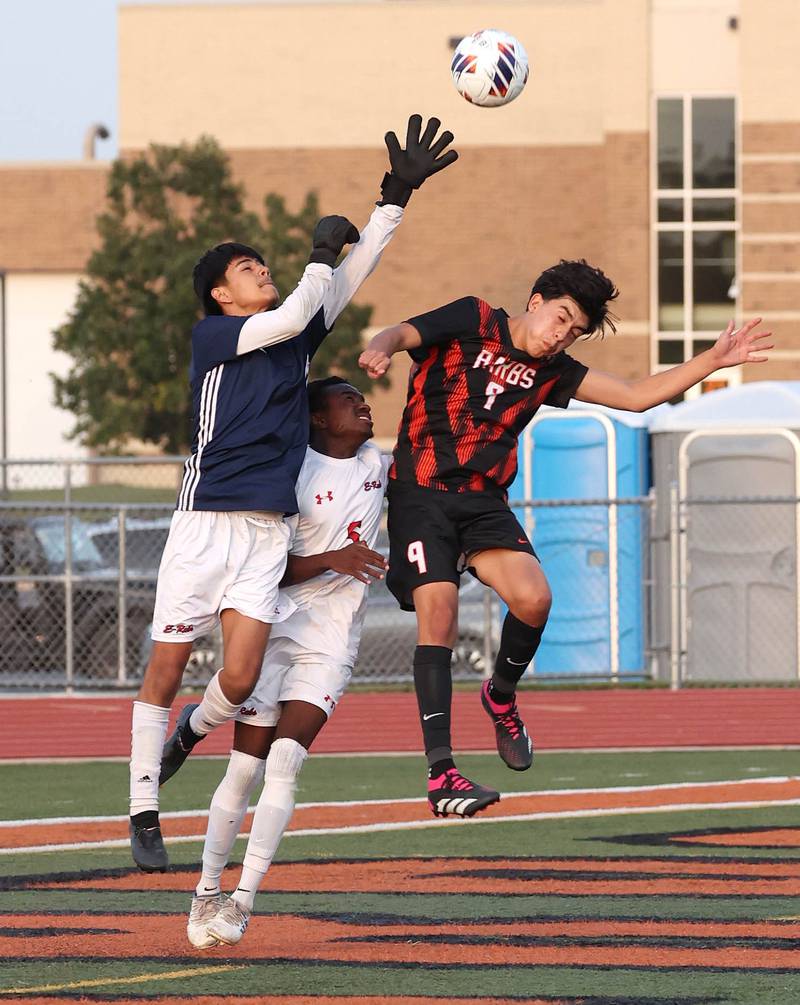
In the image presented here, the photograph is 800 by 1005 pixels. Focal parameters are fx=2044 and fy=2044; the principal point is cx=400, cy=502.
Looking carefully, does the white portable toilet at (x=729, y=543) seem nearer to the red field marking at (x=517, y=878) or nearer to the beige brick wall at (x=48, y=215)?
the red field marking at (x=517, y=878)

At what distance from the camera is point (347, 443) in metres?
6.71

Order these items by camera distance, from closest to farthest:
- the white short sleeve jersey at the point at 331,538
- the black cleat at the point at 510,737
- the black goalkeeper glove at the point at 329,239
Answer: the white short sleeve jersey at the point at 331,538
the black goalkeeper glove at the point at 329,239
the black cleat at the point at 510,737

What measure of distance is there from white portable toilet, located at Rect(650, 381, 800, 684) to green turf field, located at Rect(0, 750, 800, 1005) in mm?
6924

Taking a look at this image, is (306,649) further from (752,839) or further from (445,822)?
(445,822)

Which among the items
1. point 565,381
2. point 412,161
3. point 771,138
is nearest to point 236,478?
point 412,161

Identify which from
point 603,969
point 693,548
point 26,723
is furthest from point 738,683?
point 603,969

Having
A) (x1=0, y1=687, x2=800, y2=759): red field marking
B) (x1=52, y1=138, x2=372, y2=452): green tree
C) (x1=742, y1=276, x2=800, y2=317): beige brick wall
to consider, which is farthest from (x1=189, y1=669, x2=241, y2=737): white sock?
(x1=742, y1=276, x2=800, y2=317): beige brick wall

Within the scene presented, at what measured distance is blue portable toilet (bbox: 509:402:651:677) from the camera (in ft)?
56.2

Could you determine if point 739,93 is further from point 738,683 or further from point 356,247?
point 356,247

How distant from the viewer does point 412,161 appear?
273 inches

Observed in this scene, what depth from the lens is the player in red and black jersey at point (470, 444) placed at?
704cm

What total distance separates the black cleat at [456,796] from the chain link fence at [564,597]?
9530 millimetres

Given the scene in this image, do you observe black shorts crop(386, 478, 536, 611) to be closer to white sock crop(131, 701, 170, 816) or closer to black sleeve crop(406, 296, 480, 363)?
black sleeve crop(406, 296, 480, 363)

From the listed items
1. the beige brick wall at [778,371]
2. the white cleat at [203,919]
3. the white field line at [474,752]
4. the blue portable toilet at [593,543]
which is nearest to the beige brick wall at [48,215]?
the beige brick wall at [778,371]
